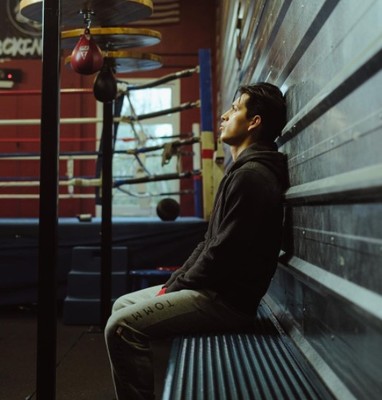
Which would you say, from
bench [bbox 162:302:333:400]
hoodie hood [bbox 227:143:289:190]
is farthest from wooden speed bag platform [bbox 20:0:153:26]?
bench [bbox 162:302:333:400]

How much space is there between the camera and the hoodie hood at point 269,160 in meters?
1.87

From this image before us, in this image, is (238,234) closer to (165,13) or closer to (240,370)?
(240,370)

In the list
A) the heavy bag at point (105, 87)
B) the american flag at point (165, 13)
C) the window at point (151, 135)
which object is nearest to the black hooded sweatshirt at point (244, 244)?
the heavy bag at point (105, 87)

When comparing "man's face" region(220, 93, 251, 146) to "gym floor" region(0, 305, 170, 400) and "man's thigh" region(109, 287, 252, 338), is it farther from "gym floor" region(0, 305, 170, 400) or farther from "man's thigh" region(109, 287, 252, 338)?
"gym floor" region(0, 305, 170, 400)

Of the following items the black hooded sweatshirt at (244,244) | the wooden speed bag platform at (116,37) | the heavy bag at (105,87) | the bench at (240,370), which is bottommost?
the bench at (240,370)

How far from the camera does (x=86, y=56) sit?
2949mm

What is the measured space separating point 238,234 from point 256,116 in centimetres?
54

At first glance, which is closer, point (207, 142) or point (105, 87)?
point (105, 87)

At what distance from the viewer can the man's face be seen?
2041 mm

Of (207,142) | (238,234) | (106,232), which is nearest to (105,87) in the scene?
(106,232)

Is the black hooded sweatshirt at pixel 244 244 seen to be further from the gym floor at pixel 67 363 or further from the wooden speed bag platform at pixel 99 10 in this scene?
the wooden speed bag platform at pixel 99 10

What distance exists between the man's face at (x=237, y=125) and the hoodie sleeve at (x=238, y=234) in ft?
1.10

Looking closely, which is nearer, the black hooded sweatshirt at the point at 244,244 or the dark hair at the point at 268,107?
the black hooded sweatshirt at the point at 244,244

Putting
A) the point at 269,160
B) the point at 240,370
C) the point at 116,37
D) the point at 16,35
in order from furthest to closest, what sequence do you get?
the point at 16,35 → the point at 116,37 → the point at 269,160 → the point at 240,370
